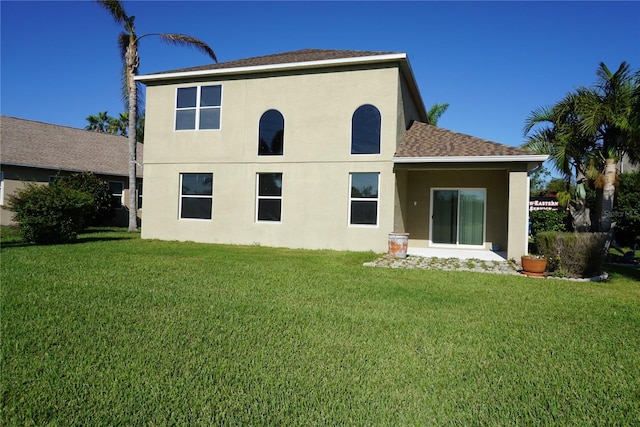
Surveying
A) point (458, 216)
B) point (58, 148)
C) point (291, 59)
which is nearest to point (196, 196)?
point (291, 59)

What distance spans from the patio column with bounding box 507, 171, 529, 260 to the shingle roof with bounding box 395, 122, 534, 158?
31.1 inches

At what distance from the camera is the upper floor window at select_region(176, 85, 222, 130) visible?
16.1m

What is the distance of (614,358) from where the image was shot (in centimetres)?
440

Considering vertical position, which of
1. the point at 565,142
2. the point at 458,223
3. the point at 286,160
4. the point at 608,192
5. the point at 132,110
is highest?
the point at 132,110

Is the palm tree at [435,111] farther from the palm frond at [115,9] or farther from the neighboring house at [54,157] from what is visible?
the neighboring house at [54,157]

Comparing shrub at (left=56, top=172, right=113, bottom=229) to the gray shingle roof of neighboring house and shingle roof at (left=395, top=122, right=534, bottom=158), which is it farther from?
shingle roof at (left=395, top=122, right=534, bottom=158)

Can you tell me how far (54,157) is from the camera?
77.3 ft

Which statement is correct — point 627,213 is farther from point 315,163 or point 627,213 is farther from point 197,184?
point 197,184

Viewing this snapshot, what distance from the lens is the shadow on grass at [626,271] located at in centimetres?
1087

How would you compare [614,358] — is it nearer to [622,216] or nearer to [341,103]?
[341,103]

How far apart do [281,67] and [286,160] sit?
132 inches

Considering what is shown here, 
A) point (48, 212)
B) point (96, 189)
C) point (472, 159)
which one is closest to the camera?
point (472, 159)

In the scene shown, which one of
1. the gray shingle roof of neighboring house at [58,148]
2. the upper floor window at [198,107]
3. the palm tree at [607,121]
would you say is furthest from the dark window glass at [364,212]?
the gray shingle roof of neighboring house at [58,148]

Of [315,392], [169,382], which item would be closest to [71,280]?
[169,382]
